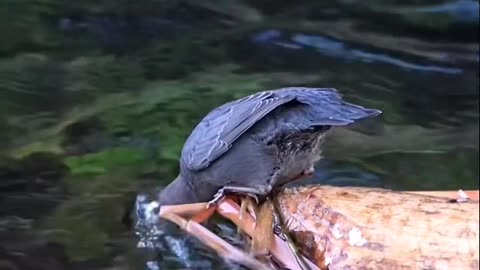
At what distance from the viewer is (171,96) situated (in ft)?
15.2

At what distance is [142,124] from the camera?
4301 millimetres

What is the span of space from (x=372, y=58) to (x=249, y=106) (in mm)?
2389

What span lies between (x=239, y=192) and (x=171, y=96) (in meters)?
1.61

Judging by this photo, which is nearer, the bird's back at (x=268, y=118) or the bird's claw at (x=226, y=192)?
the bird's back at (x=268, y=118)

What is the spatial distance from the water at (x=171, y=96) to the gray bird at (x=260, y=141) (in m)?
0.28

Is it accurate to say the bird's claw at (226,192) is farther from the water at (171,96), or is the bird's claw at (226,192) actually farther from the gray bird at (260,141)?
the water at (171,96)

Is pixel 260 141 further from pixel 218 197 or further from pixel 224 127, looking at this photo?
pixel 218 197

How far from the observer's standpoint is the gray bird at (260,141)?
2.91m

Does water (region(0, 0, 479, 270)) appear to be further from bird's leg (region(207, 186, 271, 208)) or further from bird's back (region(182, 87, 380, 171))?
bird's back (region(182, 87, 380, 171))

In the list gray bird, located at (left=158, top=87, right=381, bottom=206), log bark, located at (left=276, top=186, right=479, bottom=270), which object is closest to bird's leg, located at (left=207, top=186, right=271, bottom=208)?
gray bird, located at (left=158, top=87, right=381, bottom=206)

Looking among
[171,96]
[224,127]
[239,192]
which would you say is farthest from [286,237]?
[171,96]

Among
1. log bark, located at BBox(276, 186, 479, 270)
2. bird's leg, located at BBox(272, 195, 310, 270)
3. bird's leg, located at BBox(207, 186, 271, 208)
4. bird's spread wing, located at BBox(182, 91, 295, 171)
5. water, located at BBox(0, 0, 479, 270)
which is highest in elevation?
bird's spread wing, located at BBox(182, 91, 295, 171)

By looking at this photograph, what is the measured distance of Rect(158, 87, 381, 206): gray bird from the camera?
2.91m

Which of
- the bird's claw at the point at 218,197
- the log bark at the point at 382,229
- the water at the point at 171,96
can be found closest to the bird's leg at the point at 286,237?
the log bark at the point at 382,229
